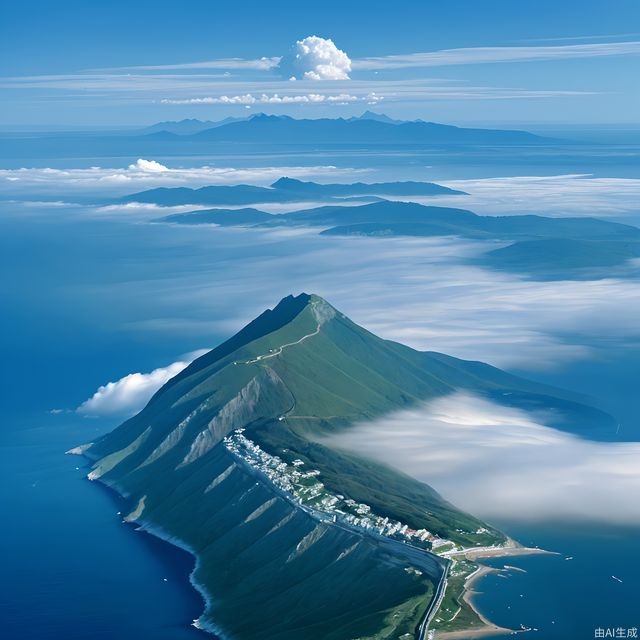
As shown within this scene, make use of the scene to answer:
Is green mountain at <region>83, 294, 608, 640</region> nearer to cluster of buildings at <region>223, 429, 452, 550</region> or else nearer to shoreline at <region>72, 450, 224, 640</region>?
cluster of buildings at <region>223, 429, 452, 550</region>

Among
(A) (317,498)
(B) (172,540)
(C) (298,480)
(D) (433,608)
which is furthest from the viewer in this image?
(B) (172,540)

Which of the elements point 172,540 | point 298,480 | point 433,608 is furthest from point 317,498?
point 433,608

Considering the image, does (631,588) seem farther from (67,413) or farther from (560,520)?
(67,413)

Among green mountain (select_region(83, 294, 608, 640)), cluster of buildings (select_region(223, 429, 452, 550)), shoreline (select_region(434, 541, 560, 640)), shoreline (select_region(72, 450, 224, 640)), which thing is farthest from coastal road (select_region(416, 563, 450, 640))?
shoreline (select_region(72, 450, 224, 640))

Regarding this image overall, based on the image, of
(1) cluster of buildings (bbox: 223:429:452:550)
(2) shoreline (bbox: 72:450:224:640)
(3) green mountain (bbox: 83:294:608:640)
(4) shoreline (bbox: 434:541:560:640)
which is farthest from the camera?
(1) cluster of buildings (bbox: 223:429:452:550)

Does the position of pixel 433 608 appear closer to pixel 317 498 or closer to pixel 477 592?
pixel 477 592

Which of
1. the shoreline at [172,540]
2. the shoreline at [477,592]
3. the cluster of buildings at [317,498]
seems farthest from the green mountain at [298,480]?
the shoreline at [477,592]
